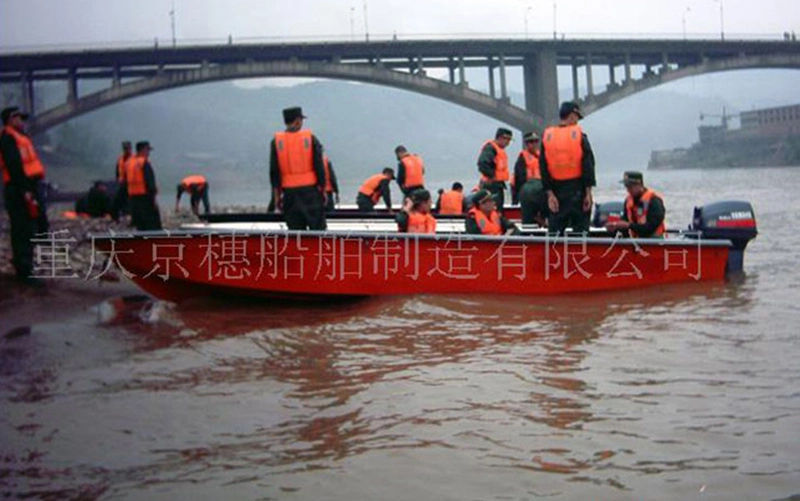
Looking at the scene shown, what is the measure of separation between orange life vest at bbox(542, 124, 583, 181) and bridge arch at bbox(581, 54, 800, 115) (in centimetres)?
4274

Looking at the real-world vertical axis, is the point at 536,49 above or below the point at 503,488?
above

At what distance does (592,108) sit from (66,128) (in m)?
56.1

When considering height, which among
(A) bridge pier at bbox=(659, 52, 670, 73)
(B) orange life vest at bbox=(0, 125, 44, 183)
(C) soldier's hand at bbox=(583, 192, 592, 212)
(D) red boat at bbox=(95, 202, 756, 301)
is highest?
(A) bridge pier at bbox=(659, 52, 670, 73)

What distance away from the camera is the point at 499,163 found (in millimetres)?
11086

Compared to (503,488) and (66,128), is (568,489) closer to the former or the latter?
(503,488)

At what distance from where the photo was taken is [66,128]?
85.8 meters

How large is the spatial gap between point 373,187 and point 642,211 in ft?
19.9

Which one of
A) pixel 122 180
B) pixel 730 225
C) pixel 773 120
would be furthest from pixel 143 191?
pixel 773 120

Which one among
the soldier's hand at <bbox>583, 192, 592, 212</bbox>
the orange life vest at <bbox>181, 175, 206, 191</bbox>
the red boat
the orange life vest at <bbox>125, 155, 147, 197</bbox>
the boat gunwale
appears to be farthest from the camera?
the orange life vest at <bbox>181, 175, 206, 191</bbox>

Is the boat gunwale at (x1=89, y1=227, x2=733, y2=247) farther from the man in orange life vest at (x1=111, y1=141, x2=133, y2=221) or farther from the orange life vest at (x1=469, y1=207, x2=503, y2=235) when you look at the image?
the man in orange life vest at (x1=111, y1=141, x2=133, y2=221)

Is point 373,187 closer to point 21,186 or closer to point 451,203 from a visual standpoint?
point 451,203

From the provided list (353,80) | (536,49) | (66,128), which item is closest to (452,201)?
(353,80)

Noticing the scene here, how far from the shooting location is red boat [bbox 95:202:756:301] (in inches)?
314

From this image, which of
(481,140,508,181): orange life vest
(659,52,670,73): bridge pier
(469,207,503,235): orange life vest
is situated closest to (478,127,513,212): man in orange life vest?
(481,140,508,181): orange life vest
